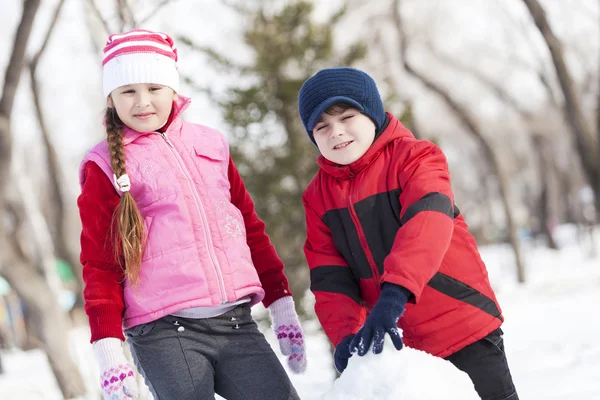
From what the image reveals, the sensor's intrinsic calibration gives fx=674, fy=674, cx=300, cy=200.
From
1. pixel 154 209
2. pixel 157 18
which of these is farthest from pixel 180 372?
pixel 157 18

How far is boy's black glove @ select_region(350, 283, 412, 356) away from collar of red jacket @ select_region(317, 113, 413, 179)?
1.61 ft

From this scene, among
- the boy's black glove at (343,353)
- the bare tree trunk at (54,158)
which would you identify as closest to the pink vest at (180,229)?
the boy's black glove at (343,353)

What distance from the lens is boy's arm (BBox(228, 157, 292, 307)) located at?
8.63 feet

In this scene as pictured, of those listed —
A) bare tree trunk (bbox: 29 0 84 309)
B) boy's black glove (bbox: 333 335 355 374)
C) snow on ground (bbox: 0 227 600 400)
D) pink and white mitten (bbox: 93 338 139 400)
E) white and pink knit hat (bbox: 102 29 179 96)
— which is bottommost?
snow on ground (bbox: 0 227 600 400)

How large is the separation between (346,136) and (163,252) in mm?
722

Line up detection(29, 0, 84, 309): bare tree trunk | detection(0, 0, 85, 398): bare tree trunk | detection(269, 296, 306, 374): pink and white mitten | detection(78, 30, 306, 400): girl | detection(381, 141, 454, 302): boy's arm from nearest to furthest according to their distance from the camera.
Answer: detection(381, 141, 454, 302): boy's arm → detection(78, 30, 306, 400): girl → detection(269, 296, 306, 374): pink and white mitten → detection(0, 0, 85, 398): bare tree trunk → detection(29, 0, 84, 309): bare tree trunk

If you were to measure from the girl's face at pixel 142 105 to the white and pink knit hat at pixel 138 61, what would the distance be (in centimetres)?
3

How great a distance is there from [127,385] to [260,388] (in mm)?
461

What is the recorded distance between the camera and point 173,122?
97.7 inches

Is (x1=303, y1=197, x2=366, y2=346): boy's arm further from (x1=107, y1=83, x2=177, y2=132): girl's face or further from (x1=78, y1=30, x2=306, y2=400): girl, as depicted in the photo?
(x1=107, y1=83, x2=177, y2=132): girl's face

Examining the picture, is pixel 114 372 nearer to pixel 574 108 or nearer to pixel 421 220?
pixel 421 220

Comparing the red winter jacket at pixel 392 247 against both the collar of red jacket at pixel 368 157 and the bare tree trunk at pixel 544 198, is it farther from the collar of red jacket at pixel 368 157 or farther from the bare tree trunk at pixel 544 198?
the bare tree trunk at pixel 544 198

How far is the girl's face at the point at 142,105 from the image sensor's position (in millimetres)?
2398

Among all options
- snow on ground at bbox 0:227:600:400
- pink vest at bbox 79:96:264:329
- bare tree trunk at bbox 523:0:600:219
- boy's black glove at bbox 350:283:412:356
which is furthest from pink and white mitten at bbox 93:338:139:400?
bare tree trunk at bbox 523:0:600:219
